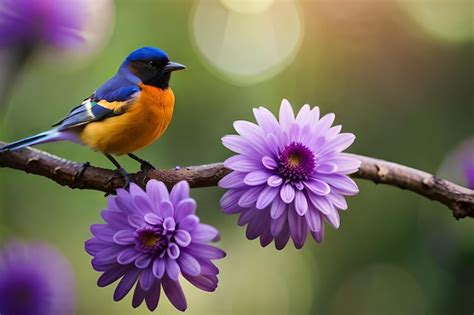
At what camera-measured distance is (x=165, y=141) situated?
37.3 inches

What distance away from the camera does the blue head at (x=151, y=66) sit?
1.58ft

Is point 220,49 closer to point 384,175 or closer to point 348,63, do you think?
point 384,175

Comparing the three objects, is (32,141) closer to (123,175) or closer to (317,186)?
(123,175)

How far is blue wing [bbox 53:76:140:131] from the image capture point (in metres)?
0.49

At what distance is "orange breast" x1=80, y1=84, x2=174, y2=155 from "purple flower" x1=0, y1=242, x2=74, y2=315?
0.43ft

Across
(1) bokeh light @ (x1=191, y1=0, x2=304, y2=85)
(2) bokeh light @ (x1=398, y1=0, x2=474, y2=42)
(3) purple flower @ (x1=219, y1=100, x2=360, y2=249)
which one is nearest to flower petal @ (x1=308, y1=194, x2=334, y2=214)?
(3) purple flower @ (x1=219, y1=100, x2=360, y2=249)

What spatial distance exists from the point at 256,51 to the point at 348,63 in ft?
→ 1.65

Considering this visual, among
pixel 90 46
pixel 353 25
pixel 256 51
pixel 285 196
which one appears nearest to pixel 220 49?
pixel 256 51

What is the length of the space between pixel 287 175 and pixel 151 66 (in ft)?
0.59

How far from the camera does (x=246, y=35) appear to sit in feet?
3.53

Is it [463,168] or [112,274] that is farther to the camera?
[463,168]

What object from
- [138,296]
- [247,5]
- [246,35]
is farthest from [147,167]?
[246,35]

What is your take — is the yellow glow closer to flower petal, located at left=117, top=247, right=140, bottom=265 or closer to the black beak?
the black beak

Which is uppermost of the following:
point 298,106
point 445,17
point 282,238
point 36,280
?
point 445,17
